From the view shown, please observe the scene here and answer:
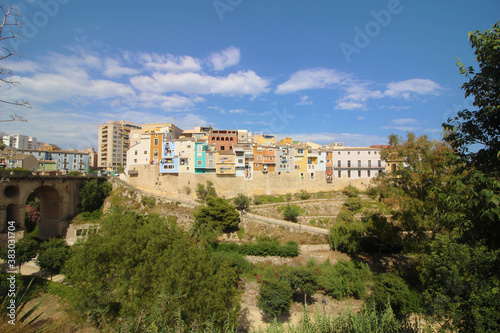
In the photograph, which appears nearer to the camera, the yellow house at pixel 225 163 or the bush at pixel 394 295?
the bush at pixel 394 295

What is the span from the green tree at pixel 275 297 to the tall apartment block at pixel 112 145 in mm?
55360

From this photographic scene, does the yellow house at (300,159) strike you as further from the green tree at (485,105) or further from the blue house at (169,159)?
the green tree at (485,105)

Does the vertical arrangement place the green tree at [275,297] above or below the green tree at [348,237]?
below

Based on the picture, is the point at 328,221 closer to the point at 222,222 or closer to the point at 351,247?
the point at 351,247

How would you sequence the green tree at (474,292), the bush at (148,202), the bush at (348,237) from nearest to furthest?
the green tree at (474,292) → the bush at (348,237) → the bush at (148,202)

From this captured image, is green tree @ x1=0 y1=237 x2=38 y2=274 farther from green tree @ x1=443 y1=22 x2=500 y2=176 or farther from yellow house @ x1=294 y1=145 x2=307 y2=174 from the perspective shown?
yellow house @ x1=294 y1=145 x2=307 y2=174

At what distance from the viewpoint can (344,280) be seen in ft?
59.7

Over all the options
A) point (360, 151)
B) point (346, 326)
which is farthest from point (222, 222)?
point (360, 151)

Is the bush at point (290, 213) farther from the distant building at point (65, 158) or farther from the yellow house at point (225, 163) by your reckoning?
the distant building at point (65, 158)

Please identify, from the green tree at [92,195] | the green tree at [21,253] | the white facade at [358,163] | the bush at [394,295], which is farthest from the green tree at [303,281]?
the green tree at [92,195]

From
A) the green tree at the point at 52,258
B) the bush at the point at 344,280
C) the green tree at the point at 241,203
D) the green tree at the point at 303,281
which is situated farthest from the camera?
the green tree at the point at 241,203

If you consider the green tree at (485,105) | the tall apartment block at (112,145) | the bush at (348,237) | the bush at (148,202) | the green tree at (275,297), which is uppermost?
the tall apartment block at (112,145)

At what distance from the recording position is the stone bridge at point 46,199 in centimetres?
2819

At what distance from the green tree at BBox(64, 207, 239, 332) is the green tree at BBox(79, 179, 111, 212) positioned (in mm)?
25142
